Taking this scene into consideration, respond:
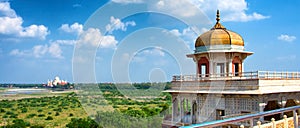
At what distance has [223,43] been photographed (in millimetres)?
14875

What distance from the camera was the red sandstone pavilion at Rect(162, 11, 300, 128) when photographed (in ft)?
36.6

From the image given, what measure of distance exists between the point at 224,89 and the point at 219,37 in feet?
12.3

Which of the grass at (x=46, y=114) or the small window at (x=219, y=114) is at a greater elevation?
the small window at (x=219, y=114)

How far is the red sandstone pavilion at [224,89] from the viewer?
439 inches

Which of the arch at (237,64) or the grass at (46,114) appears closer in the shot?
the arch at (237,64)

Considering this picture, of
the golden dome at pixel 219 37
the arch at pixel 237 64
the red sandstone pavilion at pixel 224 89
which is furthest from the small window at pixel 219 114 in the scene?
the golden dome at pixel 219 37

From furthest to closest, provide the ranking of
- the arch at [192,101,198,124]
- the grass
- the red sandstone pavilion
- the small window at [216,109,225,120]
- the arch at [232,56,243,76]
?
the grass → the arch at [232,56,243,76] → the arch at [192,101,198,124] → the small window at [216,109,225,120] → the red sandstone pavilion

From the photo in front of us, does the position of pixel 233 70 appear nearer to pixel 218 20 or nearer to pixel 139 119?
pixel 218 20

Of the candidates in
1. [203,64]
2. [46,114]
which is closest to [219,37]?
[203,64]

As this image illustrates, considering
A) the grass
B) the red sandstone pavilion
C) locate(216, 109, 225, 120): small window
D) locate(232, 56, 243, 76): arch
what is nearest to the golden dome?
the red sandstone pavilion

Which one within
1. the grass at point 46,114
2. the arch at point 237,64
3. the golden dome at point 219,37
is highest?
the golden dome at point 219,37

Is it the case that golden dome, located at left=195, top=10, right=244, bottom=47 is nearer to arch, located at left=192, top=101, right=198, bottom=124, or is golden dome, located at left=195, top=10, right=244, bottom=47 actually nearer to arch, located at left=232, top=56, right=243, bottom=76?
arch, located at left=232, top=56, right=243, bottom=76

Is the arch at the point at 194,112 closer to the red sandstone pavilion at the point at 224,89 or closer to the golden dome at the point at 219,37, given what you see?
the red sandstone pavilion at the point at 224,89

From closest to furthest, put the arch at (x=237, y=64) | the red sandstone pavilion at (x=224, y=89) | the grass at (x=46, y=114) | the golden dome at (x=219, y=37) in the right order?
the red sandstone pavilion at (x=224, y=89)
the golden dome at (x=219, y=37)
the arch at (x=237, y=64)
the grass at (x=46, y=114)
